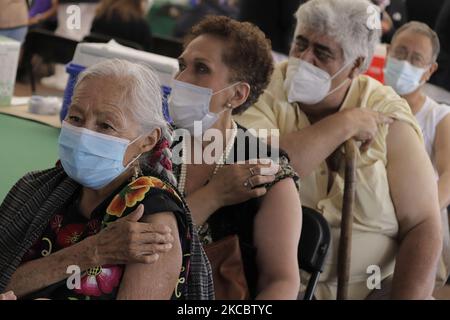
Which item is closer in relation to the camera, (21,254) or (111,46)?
(21,254)

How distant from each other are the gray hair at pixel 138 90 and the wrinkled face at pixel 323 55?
86 cm

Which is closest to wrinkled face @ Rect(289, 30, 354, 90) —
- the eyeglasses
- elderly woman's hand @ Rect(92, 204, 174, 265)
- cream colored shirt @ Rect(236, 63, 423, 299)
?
cream colored shirt @ Rect(236, 63, 423, 299)

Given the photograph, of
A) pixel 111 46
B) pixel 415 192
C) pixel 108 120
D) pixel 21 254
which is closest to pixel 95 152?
pixel 108 120

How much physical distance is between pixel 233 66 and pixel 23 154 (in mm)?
718

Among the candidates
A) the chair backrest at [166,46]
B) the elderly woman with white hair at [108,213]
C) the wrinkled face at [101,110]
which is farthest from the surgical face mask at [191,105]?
the chair backrest at [166,46]

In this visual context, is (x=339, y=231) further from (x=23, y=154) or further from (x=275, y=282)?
(x=23, y=154)

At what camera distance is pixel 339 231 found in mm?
2279

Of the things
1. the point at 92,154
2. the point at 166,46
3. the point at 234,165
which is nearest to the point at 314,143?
the point at 234,165

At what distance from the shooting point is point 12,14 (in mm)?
3926

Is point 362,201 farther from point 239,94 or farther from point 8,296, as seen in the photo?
point 8,296

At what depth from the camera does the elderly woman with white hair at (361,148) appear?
2.26 m

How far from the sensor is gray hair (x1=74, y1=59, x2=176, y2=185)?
164 cm

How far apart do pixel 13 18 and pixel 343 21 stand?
2142 mm

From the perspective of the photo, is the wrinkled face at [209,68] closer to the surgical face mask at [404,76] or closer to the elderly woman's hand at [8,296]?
the elderly woman's hand at [8,296]
